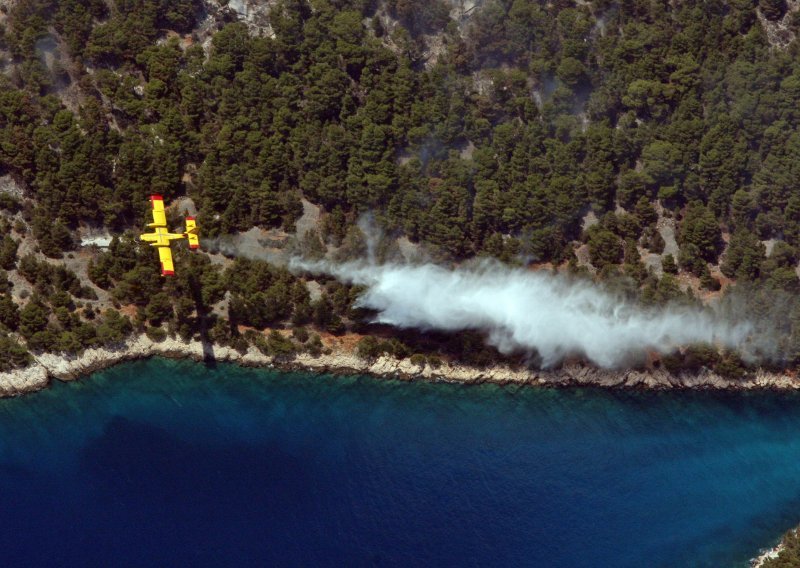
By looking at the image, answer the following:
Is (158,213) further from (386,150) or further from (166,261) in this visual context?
(386,150)

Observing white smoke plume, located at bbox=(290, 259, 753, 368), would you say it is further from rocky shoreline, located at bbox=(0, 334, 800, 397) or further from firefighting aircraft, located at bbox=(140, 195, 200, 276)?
firefighting aircraft, located at bbox=(140, 195, 200, 276)

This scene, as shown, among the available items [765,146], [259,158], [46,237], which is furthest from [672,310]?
[46,237]

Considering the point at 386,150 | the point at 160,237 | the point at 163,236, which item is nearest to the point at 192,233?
the point at 163,236

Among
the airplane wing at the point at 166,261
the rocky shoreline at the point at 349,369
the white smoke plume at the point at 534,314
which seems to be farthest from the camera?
the white smoke plume at the point at 534,314

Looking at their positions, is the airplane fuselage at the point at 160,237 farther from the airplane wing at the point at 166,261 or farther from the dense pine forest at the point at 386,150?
the dense pine forest at the point at 386,150

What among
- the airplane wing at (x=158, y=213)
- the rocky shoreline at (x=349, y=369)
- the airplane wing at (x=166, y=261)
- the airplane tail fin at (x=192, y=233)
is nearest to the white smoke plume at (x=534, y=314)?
the rocky shoreline at (x=349, y=369)
